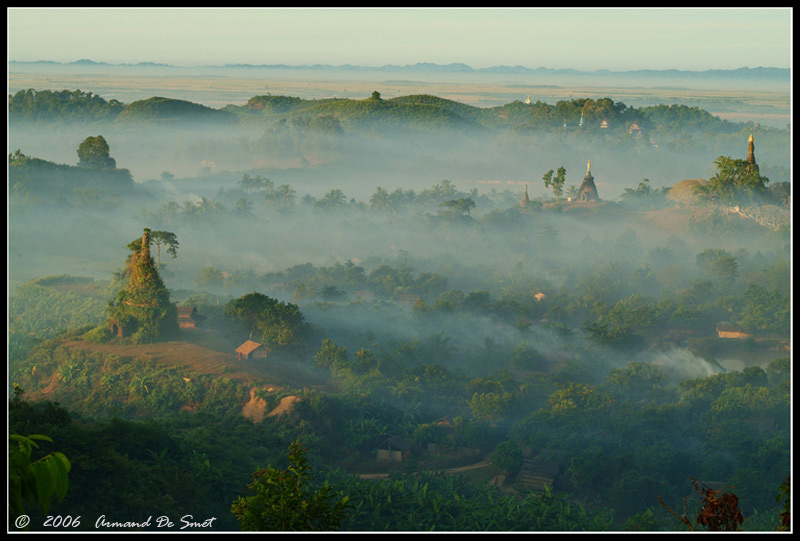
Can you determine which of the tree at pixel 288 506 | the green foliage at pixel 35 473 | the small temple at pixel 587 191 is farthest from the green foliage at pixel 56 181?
the green foliage at pixel 35 473

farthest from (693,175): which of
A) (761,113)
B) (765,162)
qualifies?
(761,113)

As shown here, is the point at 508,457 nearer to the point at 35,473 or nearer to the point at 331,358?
the point at 331,358

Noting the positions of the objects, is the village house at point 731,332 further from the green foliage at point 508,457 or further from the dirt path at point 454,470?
the dirt path at point 454,470

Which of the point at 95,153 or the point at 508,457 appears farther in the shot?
the point at 95,153

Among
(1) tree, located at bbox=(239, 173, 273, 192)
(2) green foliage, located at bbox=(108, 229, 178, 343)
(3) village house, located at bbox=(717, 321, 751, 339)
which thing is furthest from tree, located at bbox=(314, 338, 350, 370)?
(1) tree, located at bbox=(239, 173, 273, 192)

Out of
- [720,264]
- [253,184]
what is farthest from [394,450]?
[253,184]

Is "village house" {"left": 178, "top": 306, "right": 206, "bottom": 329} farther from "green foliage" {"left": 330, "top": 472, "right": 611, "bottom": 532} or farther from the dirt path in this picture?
"green foliage" {"left": 330, "top": 472, "right": 611, "bottom": 532}
